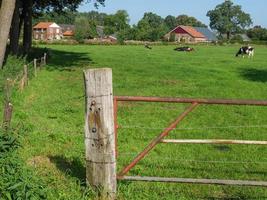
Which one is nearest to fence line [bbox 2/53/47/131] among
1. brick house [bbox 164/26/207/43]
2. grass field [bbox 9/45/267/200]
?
grass field [bbox 9/45/267/200]

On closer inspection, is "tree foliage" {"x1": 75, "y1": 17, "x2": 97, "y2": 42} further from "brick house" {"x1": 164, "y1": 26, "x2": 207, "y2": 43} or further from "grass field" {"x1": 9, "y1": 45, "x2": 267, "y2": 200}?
"grass field" {"x1": 9, "y1": 45, "x2": 267, "y2": 200}

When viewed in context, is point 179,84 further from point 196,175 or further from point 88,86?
point 88,86

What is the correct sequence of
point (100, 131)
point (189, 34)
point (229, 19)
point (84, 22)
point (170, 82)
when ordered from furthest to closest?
point (229, 19) < point (189, 34) < point (84, 22) < point (170, 82) < point (100, 131)

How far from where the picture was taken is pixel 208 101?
6.44 m

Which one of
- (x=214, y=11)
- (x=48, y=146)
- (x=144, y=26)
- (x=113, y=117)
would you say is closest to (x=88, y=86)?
(x=113, y=117)

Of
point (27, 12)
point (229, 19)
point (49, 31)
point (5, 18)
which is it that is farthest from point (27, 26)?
point (229, 19)

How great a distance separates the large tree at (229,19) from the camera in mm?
193375

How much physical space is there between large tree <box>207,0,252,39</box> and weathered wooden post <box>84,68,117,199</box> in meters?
190

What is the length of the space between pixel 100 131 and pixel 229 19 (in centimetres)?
19664

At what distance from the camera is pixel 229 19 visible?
7741 inches

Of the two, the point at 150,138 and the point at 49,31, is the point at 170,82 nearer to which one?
the point at 150,138

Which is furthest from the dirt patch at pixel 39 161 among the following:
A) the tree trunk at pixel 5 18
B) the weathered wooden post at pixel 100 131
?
the tree trunk at pixel 5 18

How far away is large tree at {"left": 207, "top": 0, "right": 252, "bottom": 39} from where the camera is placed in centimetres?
19338

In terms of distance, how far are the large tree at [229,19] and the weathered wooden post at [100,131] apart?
19048 cm
